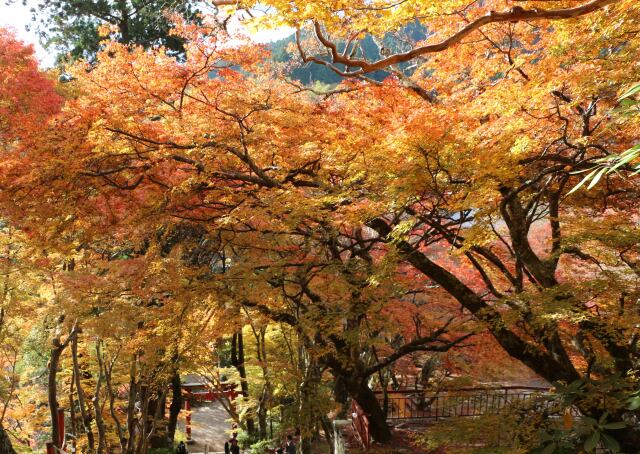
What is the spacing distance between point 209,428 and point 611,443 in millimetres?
18775

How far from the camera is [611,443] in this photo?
5.79 m

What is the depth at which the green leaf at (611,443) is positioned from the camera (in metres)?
5.71

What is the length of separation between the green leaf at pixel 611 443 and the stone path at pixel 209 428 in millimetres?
15587

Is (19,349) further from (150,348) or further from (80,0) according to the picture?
(80,0)

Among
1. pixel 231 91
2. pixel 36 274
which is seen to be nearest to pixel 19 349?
pixel 36 274

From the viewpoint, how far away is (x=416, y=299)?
530 inches

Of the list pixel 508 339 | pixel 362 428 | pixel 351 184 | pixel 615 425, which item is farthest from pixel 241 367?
pixel 615 425

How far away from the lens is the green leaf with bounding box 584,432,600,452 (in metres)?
5.67

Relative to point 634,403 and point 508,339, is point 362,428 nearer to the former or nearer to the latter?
point 508,339

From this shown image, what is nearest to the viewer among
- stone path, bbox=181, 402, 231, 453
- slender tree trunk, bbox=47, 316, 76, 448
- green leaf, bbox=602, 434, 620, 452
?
green leaf, bbox=602, 434, 620, 452

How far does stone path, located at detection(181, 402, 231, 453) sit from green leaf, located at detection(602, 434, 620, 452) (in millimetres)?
15587

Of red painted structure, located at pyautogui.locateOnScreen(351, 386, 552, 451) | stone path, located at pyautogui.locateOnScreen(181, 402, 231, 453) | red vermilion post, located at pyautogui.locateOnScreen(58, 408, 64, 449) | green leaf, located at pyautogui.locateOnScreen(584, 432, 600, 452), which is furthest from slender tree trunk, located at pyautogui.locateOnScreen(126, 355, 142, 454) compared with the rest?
stone path, located at pyautogui.locateOnScreen(181, 402, 231, 453)

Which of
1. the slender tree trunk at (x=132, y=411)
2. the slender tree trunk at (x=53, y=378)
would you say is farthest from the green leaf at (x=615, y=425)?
the slender tree trunk at (x=53, y=378)

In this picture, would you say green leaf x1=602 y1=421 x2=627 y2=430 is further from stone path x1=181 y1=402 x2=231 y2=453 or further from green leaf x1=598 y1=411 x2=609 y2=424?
stone path x1=181 y1=402 x2=231 y2=453
